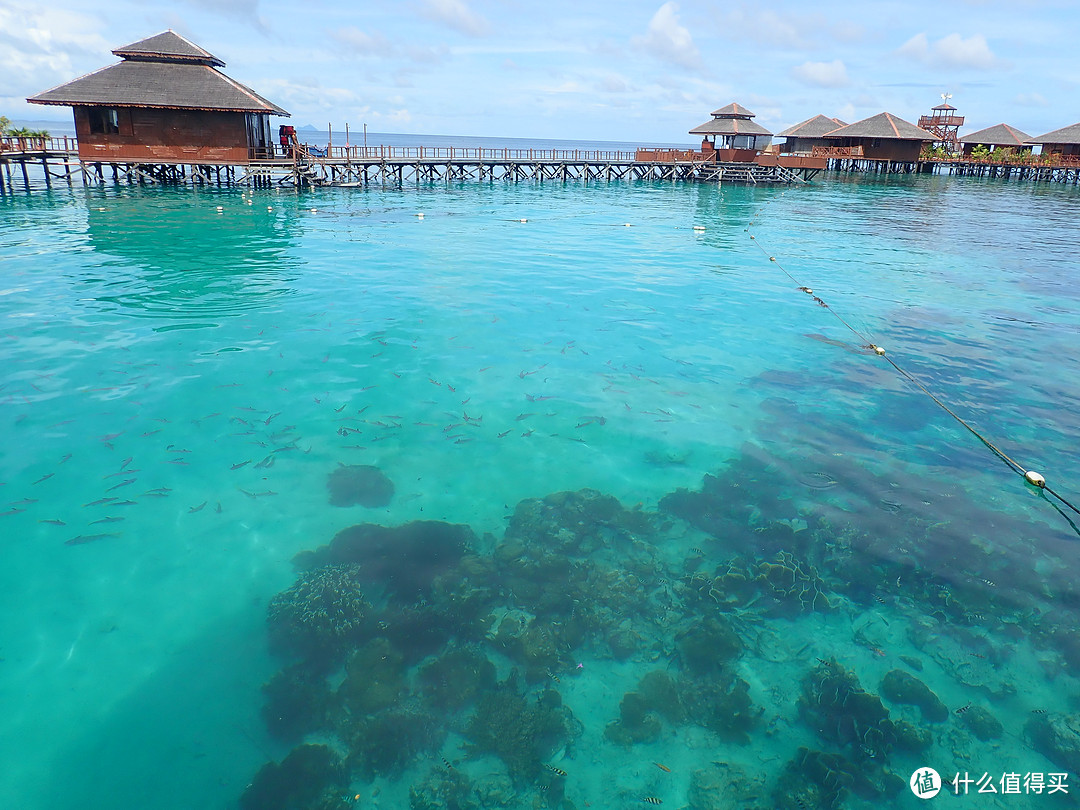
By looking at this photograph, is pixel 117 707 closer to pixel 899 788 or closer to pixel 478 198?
pixel 899 788

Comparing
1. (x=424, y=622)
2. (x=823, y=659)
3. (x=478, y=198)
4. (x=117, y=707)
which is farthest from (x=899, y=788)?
(x=478, y=198)

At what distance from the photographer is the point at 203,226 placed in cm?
2669

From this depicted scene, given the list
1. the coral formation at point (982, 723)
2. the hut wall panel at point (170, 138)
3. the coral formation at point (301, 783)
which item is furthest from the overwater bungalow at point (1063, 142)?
the coral formation at point (301, 783)

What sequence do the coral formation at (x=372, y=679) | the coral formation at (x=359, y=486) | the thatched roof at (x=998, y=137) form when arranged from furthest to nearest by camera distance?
1. the thatched roof at (x=998, y=137)
2. the coral formation at (x=359, y=486)
3. the coral formation at (x=372, y=679)

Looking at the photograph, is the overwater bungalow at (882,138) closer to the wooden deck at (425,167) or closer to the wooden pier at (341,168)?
the wooden deck at (425,167)

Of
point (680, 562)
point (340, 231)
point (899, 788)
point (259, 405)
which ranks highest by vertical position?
point (340, 231)

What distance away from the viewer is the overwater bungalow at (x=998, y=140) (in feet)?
230

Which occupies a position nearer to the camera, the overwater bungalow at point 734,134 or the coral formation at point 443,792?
the coral formation at point 443,792

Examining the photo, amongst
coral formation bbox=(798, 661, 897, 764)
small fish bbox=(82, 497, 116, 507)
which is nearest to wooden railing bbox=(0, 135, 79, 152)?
small fish bbox=(82, 497, 116, 507)

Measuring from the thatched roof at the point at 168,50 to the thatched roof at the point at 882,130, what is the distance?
178 ft

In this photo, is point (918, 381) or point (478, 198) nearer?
point (918, 381)

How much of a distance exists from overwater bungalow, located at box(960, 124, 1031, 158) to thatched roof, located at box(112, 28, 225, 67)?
7511 cm

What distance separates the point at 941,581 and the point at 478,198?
132 ft

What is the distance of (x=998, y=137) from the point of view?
236 feet
